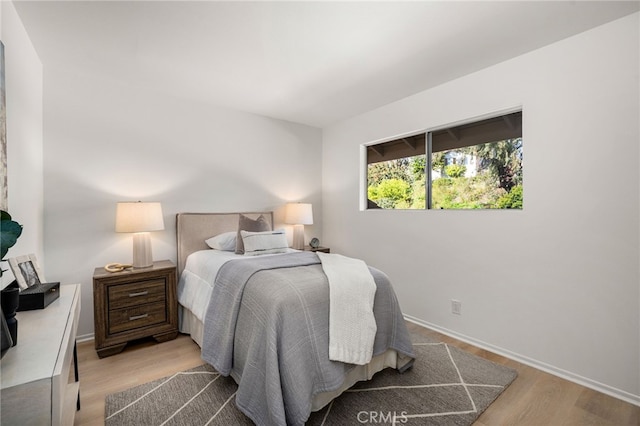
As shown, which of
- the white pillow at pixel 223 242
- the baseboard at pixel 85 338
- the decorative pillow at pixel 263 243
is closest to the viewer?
the baseboard at pixel 85 338

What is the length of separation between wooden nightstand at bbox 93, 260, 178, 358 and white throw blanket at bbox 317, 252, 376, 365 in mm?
1688

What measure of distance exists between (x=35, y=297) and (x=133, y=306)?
4.02ft

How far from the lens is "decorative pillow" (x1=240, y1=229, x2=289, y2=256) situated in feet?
9.96

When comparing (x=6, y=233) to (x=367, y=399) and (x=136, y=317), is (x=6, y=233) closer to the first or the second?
(x=136, y=317)

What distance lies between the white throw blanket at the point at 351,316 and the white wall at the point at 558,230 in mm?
1283

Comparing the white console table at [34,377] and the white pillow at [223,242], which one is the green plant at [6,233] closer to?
the white console table at [34,377]

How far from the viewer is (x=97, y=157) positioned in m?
2.87

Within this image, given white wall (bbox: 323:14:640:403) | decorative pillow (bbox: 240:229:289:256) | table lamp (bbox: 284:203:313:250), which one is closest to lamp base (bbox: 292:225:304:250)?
table lamp (bbox: 284:203:313:250)

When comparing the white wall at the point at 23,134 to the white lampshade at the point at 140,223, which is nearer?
the white wall at the point at 23,134

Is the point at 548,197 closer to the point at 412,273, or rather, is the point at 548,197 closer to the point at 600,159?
the point at 600,159

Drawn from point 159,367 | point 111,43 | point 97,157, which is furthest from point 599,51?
point 97,157

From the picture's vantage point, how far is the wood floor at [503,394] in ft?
5.87

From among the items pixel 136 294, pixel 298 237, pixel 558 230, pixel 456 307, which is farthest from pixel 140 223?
pixel 558 230

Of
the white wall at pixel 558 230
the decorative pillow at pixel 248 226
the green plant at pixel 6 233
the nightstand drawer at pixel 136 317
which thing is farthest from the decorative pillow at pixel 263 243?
the green plant at pixel 6 233
